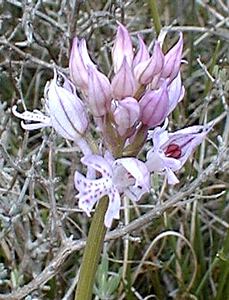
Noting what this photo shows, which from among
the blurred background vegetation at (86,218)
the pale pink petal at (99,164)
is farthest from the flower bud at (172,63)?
the blurred background vegetation at (86,218)

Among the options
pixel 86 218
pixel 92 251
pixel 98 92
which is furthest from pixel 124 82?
pixel 86 218

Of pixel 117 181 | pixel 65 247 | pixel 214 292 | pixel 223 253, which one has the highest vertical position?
pixel 117 181

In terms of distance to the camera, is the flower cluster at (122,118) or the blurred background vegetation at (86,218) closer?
the flower cluster at (122,118)

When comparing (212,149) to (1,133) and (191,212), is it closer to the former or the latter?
(191,212)

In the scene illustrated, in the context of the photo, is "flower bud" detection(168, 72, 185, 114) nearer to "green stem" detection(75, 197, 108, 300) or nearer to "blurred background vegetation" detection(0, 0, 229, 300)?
"green stem" detection(75, 197, 108, 300)

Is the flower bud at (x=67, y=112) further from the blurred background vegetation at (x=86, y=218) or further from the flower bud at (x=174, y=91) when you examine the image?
the blurred background vegetation at (x=86, y=218)

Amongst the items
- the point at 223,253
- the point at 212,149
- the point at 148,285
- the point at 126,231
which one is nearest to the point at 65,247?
the point at 126,231

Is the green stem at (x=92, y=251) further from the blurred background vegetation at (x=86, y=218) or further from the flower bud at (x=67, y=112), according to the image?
the blurred background vegetation at (x=86, y=218)

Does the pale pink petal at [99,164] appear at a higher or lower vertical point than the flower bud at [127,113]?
lower

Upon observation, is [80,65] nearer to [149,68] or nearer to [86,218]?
[149,68]
